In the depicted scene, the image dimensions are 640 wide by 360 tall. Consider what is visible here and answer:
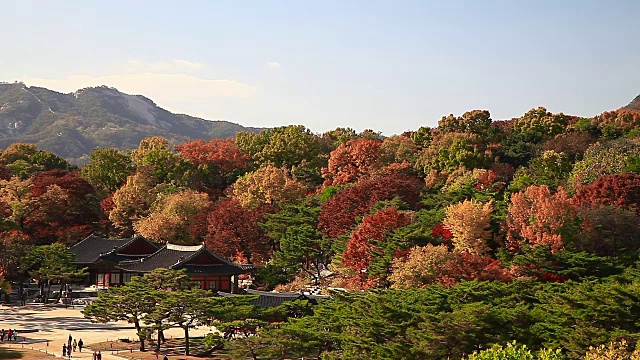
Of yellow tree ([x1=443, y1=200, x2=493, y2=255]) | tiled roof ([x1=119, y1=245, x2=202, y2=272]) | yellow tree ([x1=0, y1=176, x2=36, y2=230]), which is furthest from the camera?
yellow tree ([x1=0, y1=176, x2=36, y2=230])

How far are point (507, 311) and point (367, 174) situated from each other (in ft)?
117

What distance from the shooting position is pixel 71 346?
37094 millimetres

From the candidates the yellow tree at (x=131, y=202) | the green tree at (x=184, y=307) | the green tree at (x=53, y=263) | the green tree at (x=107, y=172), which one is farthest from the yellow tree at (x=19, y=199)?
the green tree at (x=184, y=307)

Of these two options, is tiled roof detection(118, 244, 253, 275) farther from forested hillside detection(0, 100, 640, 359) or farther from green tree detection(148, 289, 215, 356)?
green tree detection(148, 289, 215, 356)

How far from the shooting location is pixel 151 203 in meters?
64.5

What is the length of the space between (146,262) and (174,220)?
6.89 m

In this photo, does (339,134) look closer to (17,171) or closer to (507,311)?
(17,171)

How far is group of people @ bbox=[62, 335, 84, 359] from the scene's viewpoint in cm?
3619

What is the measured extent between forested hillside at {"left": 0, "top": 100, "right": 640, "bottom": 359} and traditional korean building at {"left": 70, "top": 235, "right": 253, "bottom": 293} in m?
2.41

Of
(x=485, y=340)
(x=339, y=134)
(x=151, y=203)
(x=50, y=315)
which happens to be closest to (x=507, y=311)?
(x=485, y=340)

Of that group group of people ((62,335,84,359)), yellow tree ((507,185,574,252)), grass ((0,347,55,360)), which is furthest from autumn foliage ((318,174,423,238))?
grass ((0,347,55,360))

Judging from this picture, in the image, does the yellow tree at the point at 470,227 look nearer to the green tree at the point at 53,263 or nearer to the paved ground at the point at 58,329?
the paved ground at the point at 58,329

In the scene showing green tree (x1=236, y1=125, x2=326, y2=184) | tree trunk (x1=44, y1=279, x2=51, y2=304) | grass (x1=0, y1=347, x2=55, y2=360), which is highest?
green tree (x1=236, y1=125, x2=326, y2=184)

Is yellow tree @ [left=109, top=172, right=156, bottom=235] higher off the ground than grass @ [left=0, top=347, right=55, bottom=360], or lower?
higher
